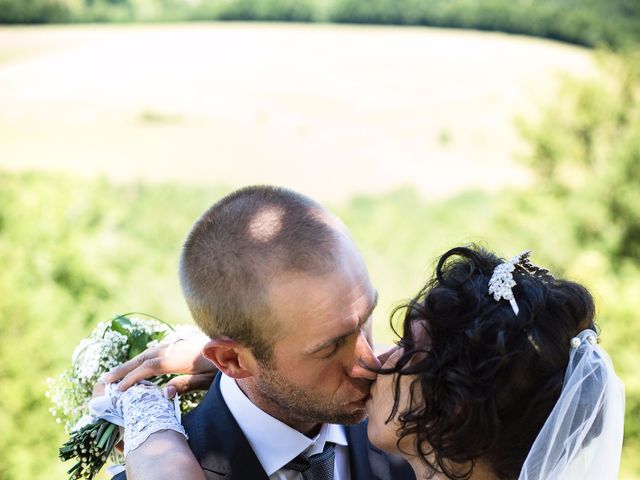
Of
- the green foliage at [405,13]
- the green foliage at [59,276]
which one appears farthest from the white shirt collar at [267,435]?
the green foliage at [405,13]

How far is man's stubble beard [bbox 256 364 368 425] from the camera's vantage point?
8.38 feet

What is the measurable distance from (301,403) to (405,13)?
97.3 ft

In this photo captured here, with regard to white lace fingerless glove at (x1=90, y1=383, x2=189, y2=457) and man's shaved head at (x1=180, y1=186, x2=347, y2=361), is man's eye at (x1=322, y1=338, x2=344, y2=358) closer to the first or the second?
man's shaved head at (x1=180, y1=186, x2=347, y2=361)

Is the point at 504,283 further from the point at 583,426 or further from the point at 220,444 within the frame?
the point at 220,444

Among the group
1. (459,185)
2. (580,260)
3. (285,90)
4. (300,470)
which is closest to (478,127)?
(459,185)

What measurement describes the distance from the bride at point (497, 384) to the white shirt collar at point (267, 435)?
0.27 metres

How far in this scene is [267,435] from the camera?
266cm

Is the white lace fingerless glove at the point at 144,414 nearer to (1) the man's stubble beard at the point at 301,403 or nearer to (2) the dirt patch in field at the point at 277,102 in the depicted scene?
(1) the man's stubble beard at the point at 301,403

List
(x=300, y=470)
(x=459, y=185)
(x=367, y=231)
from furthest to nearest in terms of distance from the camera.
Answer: (x=459, y=185), (x=367, y=231), (x=300, y=470)

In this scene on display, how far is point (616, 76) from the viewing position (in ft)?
62.3

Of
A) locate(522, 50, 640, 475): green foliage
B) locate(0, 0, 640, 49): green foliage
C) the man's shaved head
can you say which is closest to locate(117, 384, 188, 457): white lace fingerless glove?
the man's shaved head

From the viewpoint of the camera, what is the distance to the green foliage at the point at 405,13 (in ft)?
83.5

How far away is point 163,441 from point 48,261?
11787mm

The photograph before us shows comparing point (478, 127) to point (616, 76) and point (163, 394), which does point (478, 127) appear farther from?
point (163, 394)
